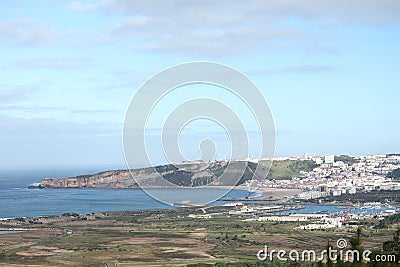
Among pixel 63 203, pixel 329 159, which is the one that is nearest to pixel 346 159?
pixel 329 159

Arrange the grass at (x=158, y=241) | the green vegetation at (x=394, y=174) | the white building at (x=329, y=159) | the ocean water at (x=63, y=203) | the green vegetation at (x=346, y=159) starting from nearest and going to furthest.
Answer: the grass at (x=158, y=241), the ocean water at (x=63, y=203), the green vegetation at (x=394, y=174), the white building at (x=329, y=159), the green vegetation at (x=346, y=159)

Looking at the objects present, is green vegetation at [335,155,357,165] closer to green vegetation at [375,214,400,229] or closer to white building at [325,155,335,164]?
white building at [325,155,335,164]

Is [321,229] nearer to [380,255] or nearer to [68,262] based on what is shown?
[68,262]

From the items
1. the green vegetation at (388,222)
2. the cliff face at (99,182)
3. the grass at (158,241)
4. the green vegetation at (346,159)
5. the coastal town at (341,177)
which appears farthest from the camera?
the green vegetation at (346,159)

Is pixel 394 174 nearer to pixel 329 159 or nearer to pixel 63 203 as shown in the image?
pixel 329 159

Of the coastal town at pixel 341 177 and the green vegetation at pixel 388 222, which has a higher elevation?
the coastal town at pixel 341 177

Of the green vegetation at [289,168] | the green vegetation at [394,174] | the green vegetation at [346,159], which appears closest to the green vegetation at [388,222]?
the green vegetation at [394,174]

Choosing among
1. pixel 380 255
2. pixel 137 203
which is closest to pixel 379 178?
pixel 137 203

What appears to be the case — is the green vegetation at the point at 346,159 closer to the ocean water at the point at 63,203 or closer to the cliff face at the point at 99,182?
the cliff face at the point at 99,182

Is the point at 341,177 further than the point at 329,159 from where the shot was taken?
No

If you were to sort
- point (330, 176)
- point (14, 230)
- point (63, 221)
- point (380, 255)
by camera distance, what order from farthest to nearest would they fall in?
1. point (330, 176)
2. point (63, 221)
3. point (14, 230)
4. point (380, 255)

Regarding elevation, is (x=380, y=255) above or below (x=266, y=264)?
above
